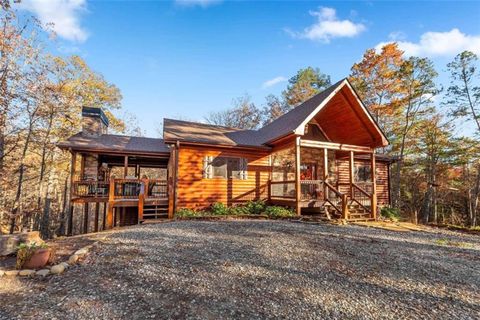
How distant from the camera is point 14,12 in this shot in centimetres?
1093

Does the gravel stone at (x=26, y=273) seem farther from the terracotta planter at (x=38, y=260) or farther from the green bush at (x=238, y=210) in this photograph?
the green bush at (x=238, y=210)

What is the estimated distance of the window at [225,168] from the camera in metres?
11.1

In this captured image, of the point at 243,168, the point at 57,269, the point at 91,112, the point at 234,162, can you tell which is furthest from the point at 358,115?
the point at 91,112

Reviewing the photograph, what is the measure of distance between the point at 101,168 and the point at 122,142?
5.62ft

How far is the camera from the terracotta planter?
12.9 feet

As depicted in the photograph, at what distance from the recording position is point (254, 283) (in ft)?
11.3

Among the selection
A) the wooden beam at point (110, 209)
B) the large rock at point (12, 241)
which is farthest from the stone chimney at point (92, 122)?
the large rock at point (12, 241)

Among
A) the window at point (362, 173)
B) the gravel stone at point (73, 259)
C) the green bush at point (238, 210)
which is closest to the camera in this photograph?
the gravel stone at point (73, 259)

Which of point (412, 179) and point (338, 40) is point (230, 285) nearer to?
point (338, 40)

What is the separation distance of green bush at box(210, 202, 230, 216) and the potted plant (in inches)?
257

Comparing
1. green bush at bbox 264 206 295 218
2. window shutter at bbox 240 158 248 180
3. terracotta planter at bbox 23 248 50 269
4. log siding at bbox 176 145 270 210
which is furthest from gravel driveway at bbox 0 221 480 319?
window shutter at bbox 240 158 248 180

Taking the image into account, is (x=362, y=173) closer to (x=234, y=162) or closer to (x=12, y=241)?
(x=234, y=162)

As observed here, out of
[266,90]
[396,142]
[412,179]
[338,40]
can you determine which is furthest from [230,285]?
[266,90]

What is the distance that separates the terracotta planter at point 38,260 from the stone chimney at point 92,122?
10007 mm
